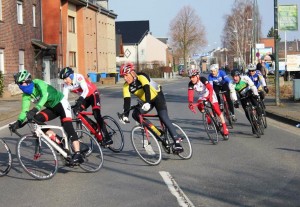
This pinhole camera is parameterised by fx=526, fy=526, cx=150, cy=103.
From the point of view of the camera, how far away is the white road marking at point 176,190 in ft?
20.6

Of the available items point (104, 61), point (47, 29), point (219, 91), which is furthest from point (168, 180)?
point (104, 61)

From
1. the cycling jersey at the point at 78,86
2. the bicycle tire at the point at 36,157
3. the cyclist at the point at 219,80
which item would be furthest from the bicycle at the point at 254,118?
the bicycle tire at the point at 36,157

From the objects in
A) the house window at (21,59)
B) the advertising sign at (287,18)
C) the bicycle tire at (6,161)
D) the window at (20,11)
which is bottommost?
the bicycle tire at (6,161)

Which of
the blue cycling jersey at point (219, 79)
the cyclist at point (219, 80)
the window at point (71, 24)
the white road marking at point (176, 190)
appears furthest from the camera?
the window at point (71, 24)

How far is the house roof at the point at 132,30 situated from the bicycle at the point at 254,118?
89.0 metres

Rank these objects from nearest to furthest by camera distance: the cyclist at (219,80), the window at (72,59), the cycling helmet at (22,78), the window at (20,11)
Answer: the cycling helmet at (22,78)
the cyclist at (219,80)
the window at (20,11)
the window at (72,59)

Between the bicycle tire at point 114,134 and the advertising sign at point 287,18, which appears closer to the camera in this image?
the bicycle tire at point 114,134

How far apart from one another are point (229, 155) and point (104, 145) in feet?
7.77

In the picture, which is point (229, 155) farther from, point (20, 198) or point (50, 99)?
point (20, 198)

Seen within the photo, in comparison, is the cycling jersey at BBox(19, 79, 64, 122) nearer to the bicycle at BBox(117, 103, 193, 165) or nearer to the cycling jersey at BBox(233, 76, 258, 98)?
the bicycle at BBox(117, 103, 193, 165)

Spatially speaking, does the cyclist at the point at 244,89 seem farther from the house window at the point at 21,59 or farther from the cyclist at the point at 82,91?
the house window at the point at 21,59

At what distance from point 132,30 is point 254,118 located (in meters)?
92.1

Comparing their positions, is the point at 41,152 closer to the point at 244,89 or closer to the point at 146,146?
the point at 146,146

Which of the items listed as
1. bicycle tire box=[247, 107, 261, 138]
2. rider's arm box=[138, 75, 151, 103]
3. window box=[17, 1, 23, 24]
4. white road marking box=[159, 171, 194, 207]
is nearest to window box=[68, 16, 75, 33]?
window box=[17, 1, 23, 24]
